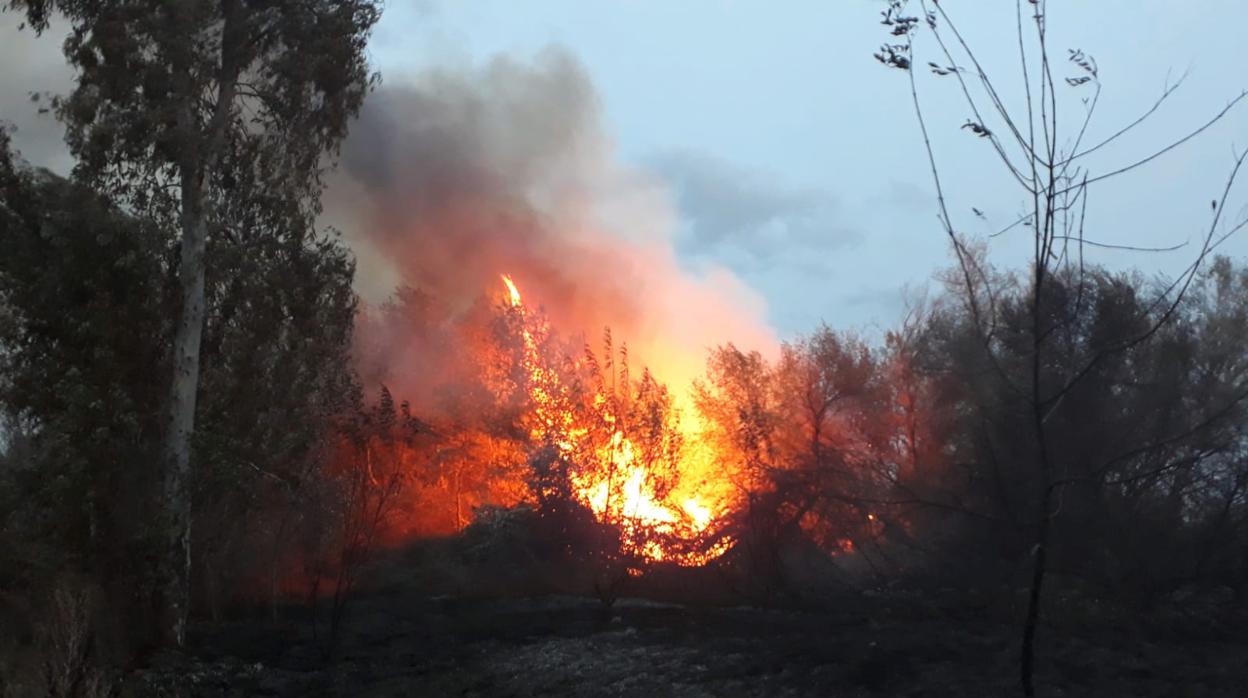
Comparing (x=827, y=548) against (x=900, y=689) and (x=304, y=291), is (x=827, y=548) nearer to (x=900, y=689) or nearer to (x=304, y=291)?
(x=900, y=689)

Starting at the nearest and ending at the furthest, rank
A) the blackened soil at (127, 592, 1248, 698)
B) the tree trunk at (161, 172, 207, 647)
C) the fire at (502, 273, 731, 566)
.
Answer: the blackened soil at (127, 592, 1248, 698) < the tree trunk at (161, 172, 207, 647) < the fire at (502, 273, 731, 566)

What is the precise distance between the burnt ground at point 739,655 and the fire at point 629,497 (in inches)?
105

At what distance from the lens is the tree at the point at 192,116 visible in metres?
17.5

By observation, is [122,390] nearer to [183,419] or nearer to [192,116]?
[183,419]

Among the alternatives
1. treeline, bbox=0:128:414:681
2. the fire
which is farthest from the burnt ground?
the fire

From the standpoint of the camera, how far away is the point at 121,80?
58.7 ft

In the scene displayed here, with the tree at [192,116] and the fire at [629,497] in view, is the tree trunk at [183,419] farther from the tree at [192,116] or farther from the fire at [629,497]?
the fire at [629,497]

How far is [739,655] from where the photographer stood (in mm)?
15445

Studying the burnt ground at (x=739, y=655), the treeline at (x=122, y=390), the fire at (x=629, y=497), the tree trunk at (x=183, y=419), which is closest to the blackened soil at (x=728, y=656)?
the burnt ground at (x=739, y=655)

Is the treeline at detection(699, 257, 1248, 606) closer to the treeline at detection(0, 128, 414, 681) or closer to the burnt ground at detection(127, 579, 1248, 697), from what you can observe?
the burnt ground at detection(127, 579, 1248, 697)

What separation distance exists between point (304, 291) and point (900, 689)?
13009mm

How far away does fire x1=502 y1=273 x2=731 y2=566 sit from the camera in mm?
23734

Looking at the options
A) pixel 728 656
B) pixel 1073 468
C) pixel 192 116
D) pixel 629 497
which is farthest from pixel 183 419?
pixel 1073 468

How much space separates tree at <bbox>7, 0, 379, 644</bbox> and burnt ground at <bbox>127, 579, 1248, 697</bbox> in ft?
9.88
